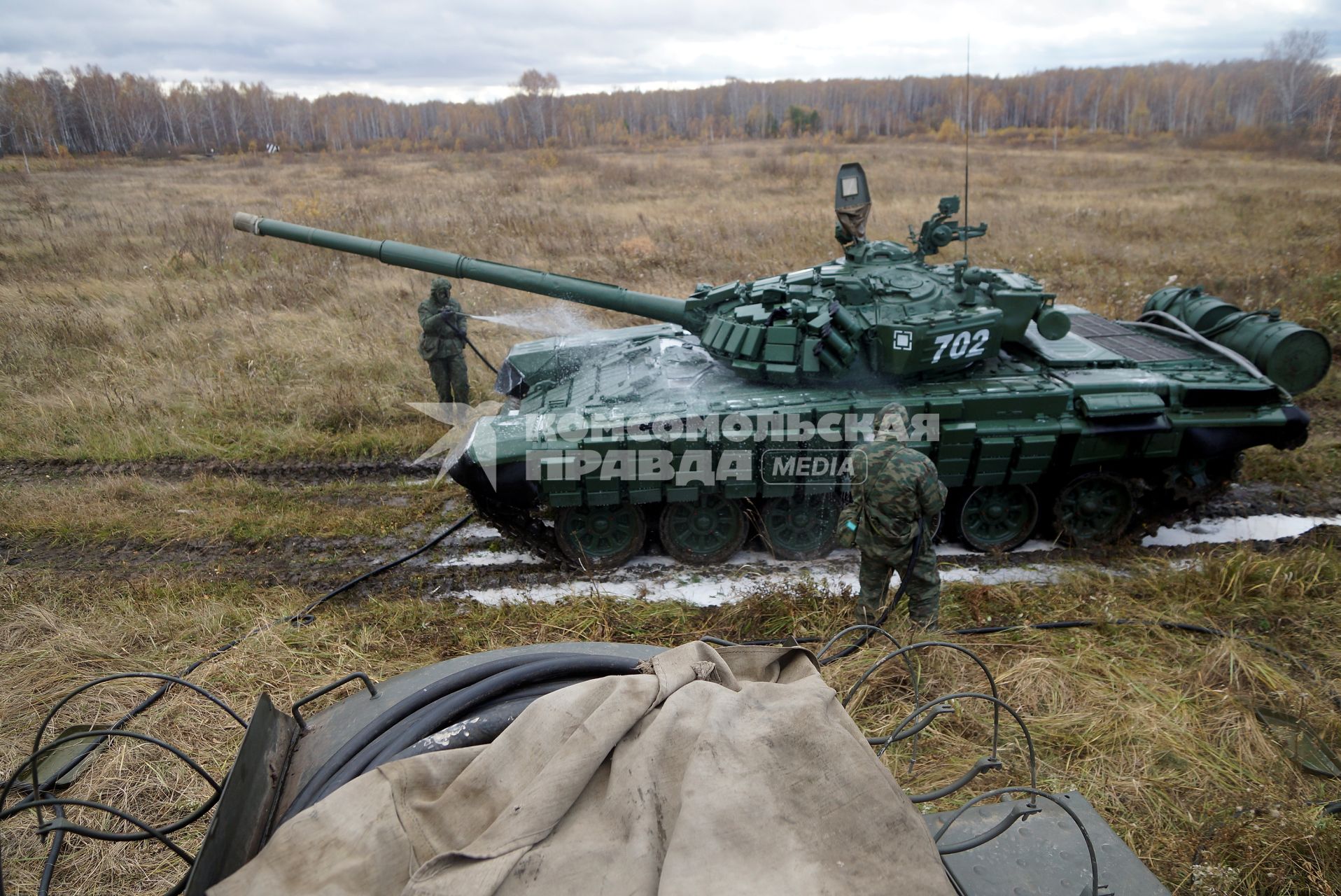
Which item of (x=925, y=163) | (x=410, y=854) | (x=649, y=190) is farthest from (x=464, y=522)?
(x=925, y=163)

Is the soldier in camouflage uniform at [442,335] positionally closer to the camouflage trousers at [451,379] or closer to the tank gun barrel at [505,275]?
the camouflage trousers at [451,379]

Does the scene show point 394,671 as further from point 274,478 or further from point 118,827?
point 274,478

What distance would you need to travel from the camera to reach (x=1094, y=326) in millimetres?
8625

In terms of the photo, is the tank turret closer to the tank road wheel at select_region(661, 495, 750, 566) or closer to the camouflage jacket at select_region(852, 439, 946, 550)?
the tank road wheel at select_region(661, 495, 750, 566)

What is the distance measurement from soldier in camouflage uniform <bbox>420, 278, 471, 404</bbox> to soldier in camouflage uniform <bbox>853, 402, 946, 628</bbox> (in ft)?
18.9

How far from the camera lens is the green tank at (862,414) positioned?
6.71 m

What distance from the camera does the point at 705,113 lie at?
155ft

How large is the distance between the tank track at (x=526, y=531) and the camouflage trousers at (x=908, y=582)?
2.56 metres

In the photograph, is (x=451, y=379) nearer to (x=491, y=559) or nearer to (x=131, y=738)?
(x=491, y=559)

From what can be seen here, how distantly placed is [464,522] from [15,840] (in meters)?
4.39

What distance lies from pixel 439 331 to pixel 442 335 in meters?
0.05

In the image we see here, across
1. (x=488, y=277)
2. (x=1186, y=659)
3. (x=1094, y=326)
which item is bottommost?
(x=1186, y=659)

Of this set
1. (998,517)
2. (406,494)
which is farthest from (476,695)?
(406,494)

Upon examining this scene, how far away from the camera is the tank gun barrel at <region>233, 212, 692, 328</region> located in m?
7.94
